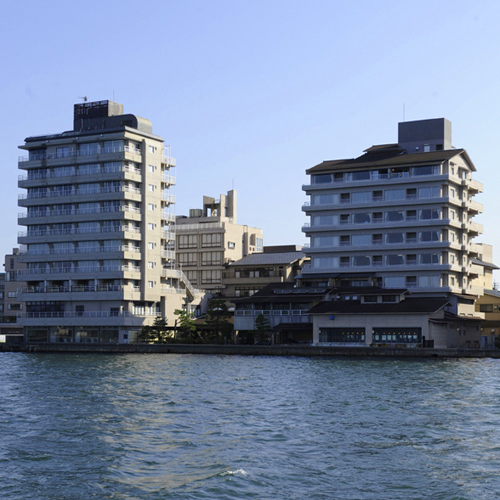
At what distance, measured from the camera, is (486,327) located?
13250 cm

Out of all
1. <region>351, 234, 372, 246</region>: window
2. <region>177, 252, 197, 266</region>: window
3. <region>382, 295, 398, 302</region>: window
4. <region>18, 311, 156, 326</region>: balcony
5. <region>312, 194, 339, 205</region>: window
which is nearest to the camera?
<region>382, 295, 398, 302</region>: window

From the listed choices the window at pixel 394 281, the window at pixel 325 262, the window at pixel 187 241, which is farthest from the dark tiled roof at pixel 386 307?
the window at pixel 187 241

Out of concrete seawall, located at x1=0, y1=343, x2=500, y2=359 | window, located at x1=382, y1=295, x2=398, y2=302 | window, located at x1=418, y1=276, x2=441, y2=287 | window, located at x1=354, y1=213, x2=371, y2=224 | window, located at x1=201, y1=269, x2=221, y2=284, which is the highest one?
window, located at x1=354, y1=213, x2=371, y2=224

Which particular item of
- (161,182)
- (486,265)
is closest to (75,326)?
(161,182)

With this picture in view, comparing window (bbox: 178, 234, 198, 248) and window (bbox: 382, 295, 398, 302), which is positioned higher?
window (bbox: 178, 234, 198, 248)

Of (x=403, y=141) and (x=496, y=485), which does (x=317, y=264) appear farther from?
(x=496, y=485)

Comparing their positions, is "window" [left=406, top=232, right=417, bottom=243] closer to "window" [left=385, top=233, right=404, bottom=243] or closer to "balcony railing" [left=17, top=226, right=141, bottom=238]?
"window" [left=385, top=233, right=404, bottom=243]

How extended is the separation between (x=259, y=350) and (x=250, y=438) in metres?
75.5

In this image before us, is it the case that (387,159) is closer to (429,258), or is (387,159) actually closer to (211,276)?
(429,258)

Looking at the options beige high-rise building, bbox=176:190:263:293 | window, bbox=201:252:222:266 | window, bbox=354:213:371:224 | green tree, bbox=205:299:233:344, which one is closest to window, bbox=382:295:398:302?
window, bbox=354:213:371:224

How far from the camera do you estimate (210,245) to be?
16438 centimetres

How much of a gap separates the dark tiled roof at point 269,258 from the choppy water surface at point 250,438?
287ft

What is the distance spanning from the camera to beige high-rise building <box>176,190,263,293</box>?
163250 mm

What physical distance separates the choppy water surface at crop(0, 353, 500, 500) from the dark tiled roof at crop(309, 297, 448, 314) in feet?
135
